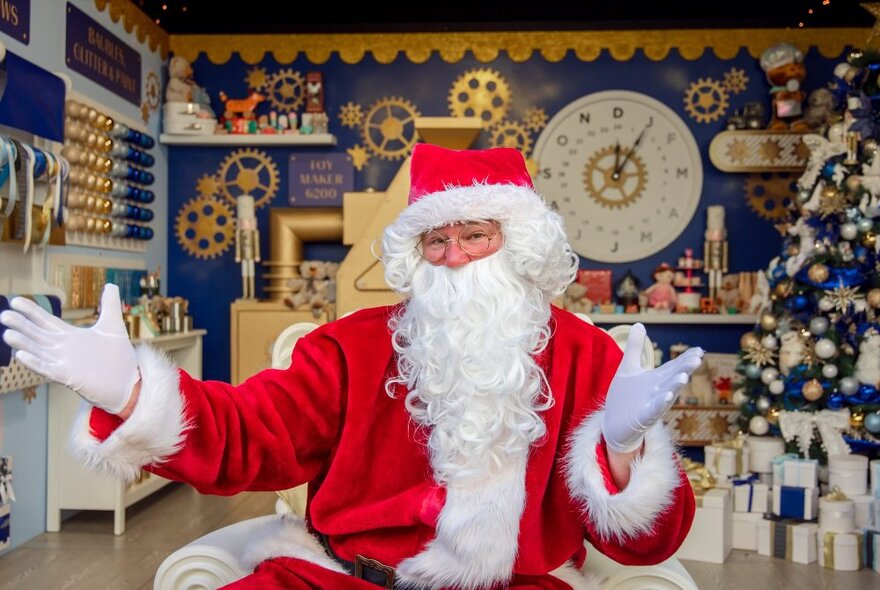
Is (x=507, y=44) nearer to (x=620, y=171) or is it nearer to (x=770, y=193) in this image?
(x=620, y=171)

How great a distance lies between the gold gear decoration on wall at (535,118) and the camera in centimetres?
533

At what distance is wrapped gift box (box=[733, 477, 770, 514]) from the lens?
3.76m

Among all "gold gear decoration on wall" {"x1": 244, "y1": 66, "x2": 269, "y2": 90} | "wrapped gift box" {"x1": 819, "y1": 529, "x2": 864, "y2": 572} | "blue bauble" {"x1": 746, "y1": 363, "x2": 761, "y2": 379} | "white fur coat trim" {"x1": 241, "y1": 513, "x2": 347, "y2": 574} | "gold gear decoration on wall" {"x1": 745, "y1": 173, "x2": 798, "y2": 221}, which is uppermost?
"gold gear decoration on wall" {"x1": 244, "y1": 66, "x2": 269, "y2": 90}

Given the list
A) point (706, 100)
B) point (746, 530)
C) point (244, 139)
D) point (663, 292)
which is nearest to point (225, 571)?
point (746, 530)

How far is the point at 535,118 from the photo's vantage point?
17.5ft

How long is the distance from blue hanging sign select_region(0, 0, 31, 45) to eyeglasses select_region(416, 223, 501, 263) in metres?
2.40

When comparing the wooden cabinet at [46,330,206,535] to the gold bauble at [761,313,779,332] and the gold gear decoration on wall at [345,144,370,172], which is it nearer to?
the gold gear decoration on wall at [345,144,370,172]

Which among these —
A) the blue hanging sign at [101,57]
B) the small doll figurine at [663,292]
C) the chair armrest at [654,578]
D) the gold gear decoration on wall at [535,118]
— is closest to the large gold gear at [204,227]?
the blue hanging sign at [101,57]

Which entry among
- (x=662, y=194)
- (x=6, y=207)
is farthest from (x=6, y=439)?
(x=662, y=194)

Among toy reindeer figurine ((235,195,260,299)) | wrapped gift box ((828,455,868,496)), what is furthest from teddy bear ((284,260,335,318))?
wrapped gift box ((828,455,868,496))

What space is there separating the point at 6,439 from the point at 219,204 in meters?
2.17

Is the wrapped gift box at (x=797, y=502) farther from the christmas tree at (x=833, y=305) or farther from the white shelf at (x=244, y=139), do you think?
the white shelf at (x=244, y=139)

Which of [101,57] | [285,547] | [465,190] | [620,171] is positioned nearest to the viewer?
[285,547]

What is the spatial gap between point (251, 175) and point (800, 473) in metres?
3.46
